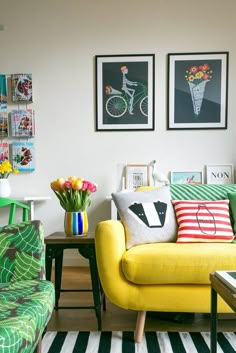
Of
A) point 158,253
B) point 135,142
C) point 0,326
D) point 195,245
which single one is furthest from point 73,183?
point 135,142

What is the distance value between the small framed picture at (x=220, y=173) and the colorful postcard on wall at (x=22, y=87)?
1.87 metres

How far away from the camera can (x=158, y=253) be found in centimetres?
174

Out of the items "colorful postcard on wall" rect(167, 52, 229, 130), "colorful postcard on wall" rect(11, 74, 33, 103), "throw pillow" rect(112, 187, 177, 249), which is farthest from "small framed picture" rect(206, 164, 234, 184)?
"colorful postcard on wall" rect(11, 74, 33, 103)

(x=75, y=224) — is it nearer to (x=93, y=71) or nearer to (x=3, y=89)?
(x=93, y=71)

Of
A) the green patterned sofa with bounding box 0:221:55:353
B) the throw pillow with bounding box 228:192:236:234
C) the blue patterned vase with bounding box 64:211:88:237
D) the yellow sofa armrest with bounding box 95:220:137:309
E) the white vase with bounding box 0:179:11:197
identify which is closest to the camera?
the green patterned sofa with bounding box 0:221:55:353

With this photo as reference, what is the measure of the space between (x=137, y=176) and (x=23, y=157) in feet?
3.72

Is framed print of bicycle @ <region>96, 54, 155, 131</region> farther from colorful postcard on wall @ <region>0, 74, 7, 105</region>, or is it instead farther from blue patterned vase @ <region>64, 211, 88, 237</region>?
blue patterned vase @ <region>64, 211, 88, 237</region>

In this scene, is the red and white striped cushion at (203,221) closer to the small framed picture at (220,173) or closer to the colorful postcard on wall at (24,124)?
the small framed picture at (220,173)

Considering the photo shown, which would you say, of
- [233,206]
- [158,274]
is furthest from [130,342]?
[233,206]

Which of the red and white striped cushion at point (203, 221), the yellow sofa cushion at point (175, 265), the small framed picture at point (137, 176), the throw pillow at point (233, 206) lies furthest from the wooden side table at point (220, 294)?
the small framed picture at point (137, 176)

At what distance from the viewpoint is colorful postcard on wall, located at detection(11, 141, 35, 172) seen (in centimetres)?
324

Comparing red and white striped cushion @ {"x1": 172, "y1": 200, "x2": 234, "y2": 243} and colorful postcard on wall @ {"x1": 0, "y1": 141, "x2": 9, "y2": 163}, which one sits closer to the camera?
red and white striped cushion @ {"x1": 172, "y1": 200, "x2": 234, "y2": 243}

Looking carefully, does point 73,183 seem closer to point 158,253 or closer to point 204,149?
point 158,253

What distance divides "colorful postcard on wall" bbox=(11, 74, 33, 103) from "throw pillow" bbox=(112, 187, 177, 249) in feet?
5.40
